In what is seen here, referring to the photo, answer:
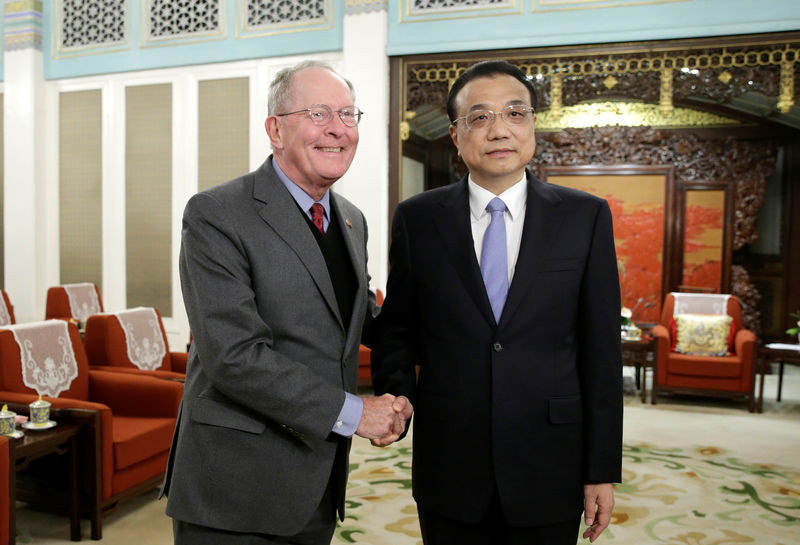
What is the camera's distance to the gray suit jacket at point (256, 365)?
1337 millimetres

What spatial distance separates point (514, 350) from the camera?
1.42m

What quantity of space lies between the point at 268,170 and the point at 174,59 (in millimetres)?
5626

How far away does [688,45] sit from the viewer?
5.11 m

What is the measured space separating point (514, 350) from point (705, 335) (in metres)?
4.71

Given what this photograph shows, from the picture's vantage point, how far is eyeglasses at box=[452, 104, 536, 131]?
4.82ft

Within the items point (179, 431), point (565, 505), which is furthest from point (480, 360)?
point (179, 431)

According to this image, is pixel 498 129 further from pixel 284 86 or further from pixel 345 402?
pixel 345 402

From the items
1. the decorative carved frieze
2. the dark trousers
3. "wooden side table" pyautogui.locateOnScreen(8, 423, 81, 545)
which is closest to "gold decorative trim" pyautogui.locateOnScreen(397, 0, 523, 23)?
the decorative carved frieze

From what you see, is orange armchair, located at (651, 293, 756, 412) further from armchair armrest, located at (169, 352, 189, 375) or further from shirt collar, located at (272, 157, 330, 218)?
shirt collar, located at (272, 157, 330, 218)

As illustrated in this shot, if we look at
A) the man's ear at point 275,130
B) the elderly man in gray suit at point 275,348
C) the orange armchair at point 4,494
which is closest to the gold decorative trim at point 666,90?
the elderly man in gray suit at point 275,348

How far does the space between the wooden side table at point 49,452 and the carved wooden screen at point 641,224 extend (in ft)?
20.2

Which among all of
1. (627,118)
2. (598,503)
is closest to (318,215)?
(598,503)

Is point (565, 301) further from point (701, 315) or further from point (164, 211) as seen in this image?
point (164, 211)

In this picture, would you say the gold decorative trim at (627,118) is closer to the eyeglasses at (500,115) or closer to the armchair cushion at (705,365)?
the armchair cushion at (705,365)
